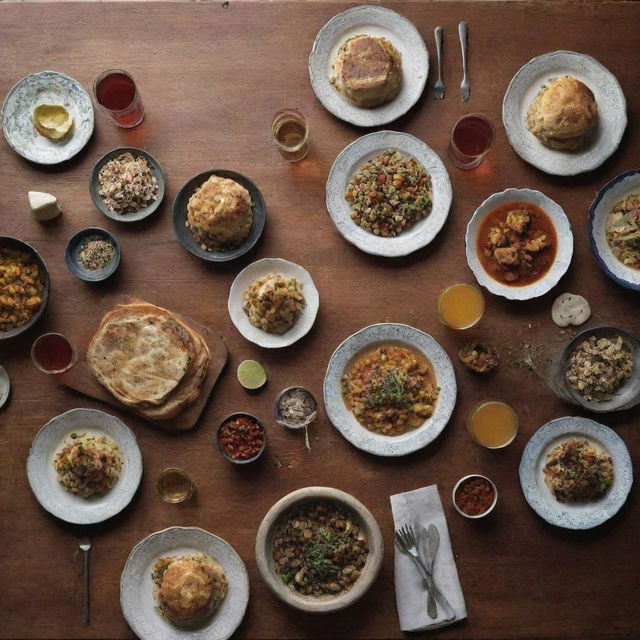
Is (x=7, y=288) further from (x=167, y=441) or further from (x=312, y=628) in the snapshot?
(x=312, y=628)

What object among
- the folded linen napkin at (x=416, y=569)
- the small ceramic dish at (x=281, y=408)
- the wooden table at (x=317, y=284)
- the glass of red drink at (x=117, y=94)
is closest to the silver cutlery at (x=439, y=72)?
the wooden table at (x=317, y=284)

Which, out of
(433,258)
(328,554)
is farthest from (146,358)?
(433,258)

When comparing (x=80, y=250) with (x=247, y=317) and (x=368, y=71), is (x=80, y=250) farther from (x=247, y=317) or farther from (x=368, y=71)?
(x=368, y=71)

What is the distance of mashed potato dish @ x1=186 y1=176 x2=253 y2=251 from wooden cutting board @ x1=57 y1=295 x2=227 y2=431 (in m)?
0.46

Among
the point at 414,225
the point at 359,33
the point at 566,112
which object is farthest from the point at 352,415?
the point at 359,33

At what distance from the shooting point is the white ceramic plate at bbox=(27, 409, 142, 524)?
149 inches

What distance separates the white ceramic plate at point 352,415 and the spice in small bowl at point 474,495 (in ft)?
0.97

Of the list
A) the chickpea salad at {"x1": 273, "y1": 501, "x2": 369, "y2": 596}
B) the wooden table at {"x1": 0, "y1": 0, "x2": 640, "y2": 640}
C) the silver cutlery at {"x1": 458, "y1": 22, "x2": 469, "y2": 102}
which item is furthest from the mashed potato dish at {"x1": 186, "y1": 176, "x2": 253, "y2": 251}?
the chickpea salad at {"x1": 273, "y1": 501, "x2": 369, "y2": 596}

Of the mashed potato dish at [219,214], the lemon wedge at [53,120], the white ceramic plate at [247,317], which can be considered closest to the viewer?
the mashed potato dish at [219,214]

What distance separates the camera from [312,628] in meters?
3.76

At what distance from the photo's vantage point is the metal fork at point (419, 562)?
3.72 metres

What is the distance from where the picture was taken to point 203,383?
3852 mm

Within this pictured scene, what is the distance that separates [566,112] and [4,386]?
10.9 ft

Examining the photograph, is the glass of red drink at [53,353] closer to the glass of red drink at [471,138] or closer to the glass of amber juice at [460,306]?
the glass of amber juice at [460,306]
